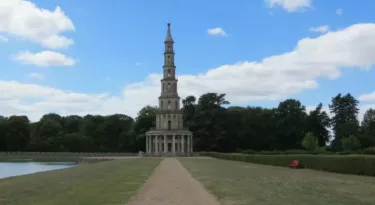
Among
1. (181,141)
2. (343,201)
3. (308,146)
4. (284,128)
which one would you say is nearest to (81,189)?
(343,201)

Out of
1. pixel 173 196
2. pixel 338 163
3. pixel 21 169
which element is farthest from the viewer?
pixel 21 169

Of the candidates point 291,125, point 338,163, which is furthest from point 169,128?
point 338,163

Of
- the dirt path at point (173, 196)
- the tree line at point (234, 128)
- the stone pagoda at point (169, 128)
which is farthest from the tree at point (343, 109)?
the dirt path at point (173, 196)

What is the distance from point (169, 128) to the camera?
3504 inches

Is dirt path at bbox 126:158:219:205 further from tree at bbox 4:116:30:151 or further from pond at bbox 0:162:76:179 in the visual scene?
tree at bbox 4:116:30:151

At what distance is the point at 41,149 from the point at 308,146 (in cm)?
5721

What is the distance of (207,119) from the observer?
91.6m

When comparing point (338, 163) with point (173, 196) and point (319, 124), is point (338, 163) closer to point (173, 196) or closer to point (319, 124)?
point (173, 196)

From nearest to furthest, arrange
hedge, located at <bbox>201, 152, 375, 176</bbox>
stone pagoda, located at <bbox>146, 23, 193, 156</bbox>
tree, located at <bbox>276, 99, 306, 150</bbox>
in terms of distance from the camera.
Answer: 1. hedge, located at <bbox>201, 152, 375, 176</bbox>
2. stone pagoda, located at <bbox>146, 23, 193, 156</bbox>
3. tree, located at <bbox>276, 99, 306, 150</bbox>

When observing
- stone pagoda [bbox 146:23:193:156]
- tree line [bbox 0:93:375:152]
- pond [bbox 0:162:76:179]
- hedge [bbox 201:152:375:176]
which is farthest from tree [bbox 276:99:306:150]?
hedge [bbox 201:152:375:176]

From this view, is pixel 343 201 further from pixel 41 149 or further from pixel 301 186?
pixel 41 149

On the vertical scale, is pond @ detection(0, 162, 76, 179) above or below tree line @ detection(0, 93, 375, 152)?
below

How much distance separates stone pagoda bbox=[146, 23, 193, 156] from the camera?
87.4m

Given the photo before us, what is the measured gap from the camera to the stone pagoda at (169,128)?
87438 millimetres
